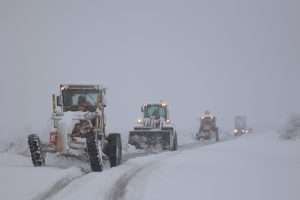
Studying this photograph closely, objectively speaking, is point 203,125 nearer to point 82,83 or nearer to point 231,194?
Result: point 82,83

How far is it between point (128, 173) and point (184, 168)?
6.24ft

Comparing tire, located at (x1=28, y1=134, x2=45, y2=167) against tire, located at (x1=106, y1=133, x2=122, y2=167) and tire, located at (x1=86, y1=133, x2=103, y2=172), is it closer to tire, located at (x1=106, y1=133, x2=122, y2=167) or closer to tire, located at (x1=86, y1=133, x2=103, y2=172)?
tire, located at (x1=86, y1=133, x2=103, y2=172)

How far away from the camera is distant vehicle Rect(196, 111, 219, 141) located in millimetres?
52625

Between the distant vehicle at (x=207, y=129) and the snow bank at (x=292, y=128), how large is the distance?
9.85 metres

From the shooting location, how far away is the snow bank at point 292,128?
40.5 m

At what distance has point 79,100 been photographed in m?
19.2

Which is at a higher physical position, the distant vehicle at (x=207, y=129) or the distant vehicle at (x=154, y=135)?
the distant vehicle at (x=154, y=135)

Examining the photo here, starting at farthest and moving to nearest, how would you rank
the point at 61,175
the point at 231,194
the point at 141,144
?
1. the point at 141,144
2. the point at 61,175
3. the point at 231,194

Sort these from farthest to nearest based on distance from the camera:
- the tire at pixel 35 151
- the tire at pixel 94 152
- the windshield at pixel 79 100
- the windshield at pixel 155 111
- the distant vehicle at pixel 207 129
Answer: the distant vehicle at pixel 207 129 → the windshield at pixel 155 111 → the windshield at pixel 79 100 → the tire at pixel 35 151 → the tire at pixel 94 152

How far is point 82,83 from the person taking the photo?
19359 millimetres

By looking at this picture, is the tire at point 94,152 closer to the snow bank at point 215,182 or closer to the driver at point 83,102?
the snow bank at point 215,182

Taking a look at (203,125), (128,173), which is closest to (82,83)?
(128,173)

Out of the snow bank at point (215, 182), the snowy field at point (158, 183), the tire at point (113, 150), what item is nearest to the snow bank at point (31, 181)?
the snowy field at point (158, 183)

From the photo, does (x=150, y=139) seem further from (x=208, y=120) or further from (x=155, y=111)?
(x=208, y=120)
